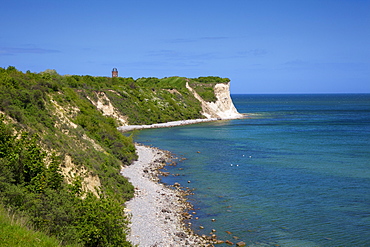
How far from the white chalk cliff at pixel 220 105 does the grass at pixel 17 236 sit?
99.7 meters

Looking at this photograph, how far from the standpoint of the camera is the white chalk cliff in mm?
116250

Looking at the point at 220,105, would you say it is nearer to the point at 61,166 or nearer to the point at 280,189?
the point at 280,189

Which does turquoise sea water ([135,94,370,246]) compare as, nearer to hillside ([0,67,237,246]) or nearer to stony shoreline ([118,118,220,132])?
hillside ([0,67,237,246])

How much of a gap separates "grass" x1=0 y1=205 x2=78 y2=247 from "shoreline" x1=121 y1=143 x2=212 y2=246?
655 centimetres

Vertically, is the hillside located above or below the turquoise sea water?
above

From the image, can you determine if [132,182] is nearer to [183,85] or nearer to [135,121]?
[135,121]

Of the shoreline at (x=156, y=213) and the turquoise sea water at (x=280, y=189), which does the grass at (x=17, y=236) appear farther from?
the turquoise sea water at (x=280, y=189)

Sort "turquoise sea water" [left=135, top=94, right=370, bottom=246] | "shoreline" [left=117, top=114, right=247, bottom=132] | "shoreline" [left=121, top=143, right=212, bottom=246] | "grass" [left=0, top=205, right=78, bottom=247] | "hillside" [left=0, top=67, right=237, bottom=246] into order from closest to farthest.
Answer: "grass" [left=0, top=205, right=78, bottom=247], "hillside" [left=0, top=67, right=237, bottom=246], "shoreline" [left=121, top=143, right=212, bottom=246], "turquoise sea water" [left=135, top=94, right=370, bottom=246], "shoreline" [left=117, top=114, right=247, bottom=132]

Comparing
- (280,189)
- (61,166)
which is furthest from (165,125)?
(61,166)

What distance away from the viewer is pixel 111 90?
9069 cm

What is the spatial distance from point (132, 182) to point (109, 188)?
19.5 feet

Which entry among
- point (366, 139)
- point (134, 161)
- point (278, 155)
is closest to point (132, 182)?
point (134, 161)

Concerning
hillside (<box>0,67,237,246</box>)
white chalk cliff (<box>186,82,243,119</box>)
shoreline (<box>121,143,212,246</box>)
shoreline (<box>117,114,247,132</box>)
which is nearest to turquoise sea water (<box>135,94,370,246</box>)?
shoreline (<box>121,143,212,246</box>)

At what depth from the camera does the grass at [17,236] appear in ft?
37.7
